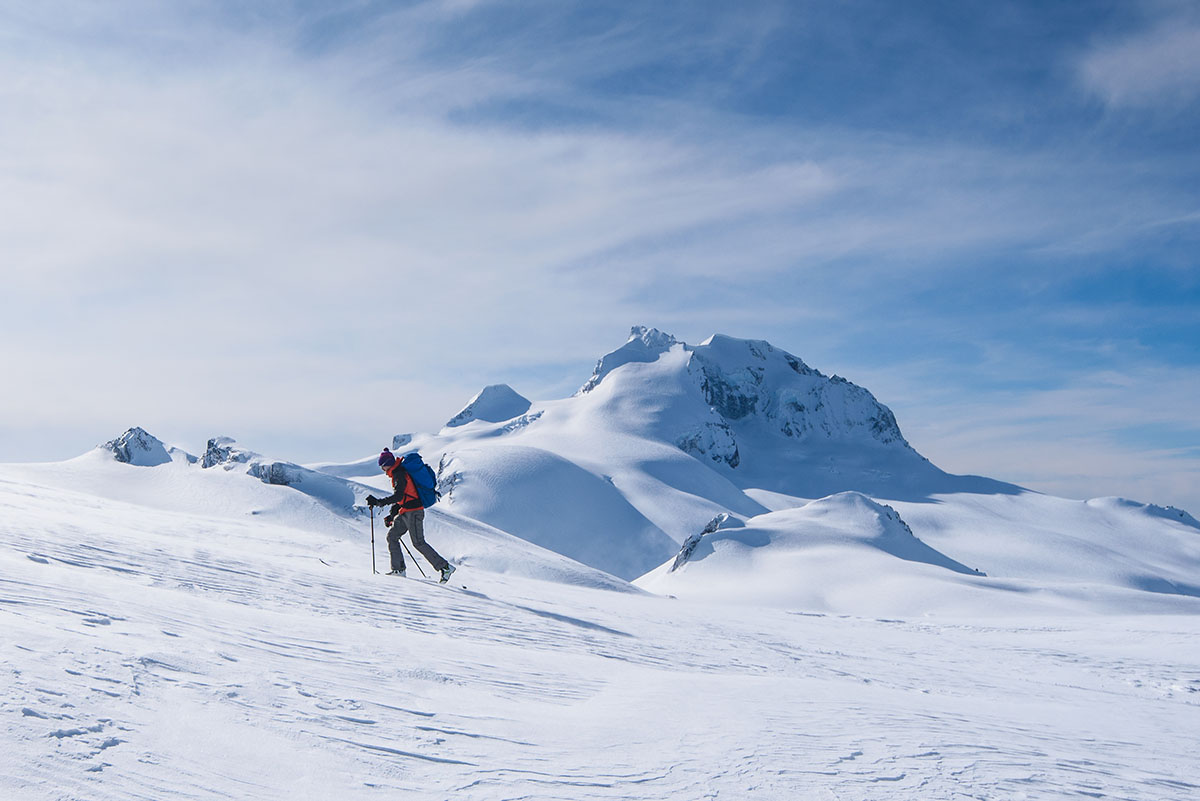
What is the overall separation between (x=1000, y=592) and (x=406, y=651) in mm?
26045

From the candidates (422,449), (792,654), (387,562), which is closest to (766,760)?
(792,654)

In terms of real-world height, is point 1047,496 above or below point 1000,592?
above

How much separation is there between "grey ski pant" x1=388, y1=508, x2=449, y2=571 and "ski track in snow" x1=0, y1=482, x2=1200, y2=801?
43.1 inches

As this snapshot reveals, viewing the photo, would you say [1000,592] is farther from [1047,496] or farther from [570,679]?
[1047,496]

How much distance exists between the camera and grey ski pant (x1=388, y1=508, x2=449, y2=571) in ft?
39.0

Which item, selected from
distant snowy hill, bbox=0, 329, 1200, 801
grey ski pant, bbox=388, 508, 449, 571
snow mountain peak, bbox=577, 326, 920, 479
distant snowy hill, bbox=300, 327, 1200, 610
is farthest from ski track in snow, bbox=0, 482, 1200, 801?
snow mountain peak, bbox=577, 326, 920, 479

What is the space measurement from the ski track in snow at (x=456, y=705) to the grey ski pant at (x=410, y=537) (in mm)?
1095

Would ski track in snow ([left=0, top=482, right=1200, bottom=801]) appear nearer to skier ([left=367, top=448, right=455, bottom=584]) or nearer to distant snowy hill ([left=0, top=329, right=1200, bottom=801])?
distant snowy hill ([left=0, top=329, right=1200, bottom=801])

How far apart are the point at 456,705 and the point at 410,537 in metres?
6.85

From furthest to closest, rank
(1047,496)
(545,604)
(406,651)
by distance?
(1047,496) → (545,604) → (406,651)

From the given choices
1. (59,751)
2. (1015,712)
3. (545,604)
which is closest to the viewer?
(59,751)

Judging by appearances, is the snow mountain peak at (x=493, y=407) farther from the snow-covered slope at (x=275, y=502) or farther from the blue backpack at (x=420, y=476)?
the blue backpack at (x=420, y=476)

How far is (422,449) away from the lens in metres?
115

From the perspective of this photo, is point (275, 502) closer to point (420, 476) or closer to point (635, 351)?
point (420, 476)
